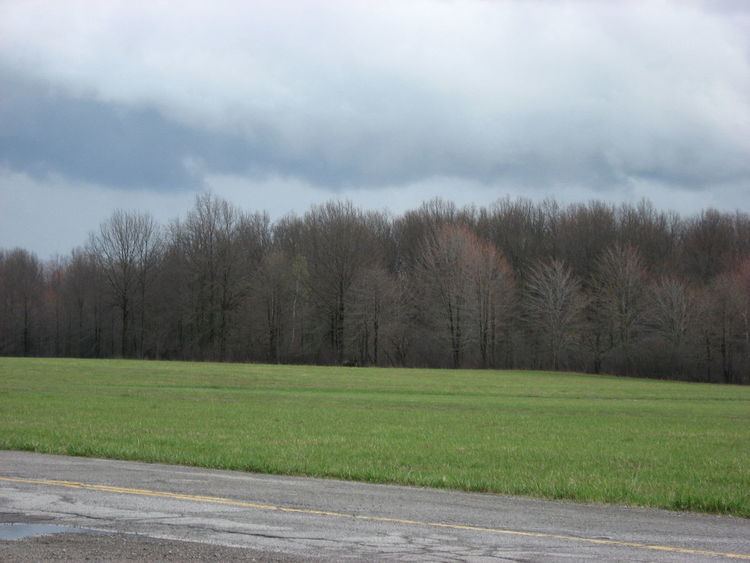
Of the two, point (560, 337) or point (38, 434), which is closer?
point (38, 434)

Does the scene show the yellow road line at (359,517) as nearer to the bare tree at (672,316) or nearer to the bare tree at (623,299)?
the bare tree at (672,316)

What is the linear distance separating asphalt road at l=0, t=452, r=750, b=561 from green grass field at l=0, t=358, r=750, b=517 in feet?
6.08

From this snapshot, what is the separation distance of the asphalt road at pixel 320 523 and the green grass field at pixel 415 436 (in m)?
1.85

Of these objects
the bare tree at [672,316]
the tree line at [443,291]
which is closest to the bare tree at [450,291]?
the tree line at [443,291]

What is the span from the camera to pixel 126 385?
50125 millimetres

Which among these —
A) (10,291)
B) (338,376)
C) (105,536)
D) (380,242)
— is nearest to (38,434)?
(105,536)

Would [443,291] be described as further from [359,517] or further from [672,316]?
[359,517]

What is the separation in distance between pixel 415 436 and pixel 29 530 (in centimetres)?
1552

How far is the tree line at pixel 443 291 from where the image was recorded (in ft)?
320

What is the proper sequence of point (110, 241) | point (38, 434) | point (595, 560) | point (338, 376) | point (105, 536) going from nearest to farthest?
point (595, 560), point (105, 536), point (38, 434), point (338, 376), point (110, 241)

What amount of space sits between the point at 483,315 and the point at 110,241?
51406 millimetres

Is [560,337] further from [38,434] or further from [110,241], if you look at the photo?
[38,434]

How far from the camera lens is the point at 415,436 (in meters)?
24.2

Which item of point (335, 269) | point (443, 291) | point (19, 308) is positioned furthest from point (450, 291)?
point (19, 308)
